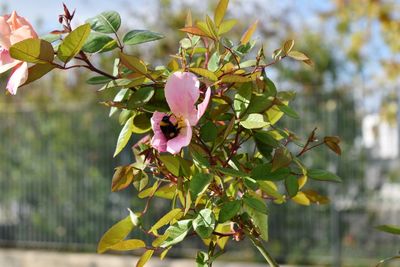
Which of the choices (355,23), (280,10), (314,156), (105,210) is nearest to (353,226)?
(314,156)

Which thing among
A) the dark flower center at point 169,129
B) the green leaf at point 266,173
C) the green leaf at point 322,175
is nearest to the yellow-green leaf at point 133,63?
the dark flower center at point 169,129

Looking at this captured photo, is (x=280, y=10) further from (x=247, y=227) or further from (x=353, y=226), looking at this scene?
(x=247, y=227)

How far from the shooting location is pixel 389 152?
7645mm

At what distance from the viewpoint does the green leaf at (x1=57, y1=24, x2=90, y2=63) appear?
113cm

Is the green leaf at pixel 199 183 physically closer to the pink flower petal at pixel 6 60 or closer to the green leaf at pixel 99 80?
the green leaf at pixel 99 80

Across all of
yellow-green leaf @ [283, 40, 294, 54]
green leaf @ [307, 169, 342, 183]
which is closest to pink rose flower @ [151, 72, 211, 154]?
yellow-green leaf @ [283, 40, 294, 54]

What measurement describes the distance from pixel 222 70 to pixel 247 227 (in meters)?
0.27

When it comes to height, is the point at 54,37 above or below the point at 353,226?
above

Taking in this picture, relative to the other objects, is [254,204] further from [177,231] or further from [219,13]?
[219,13]

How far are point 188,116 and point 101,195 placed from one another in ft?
25.3

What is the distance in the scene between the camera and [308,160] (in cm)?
782

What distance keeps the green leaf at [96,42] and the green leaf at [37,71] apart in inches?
2.9

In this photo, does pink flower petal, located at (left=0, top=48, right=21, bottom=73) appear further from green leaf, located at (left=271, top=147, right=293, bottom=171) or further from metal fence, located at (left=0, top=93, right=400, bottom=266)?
metal fence, located at (left=0, top=93, right=400, bottom=266)

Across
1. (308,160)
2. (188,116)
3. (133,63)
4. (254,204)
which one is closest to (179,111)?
(188,116)
